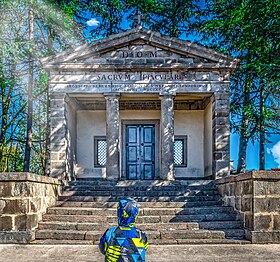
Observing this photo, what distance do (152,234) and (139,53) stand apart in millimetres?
6701

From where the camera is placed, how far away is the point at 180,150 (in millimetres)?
14414

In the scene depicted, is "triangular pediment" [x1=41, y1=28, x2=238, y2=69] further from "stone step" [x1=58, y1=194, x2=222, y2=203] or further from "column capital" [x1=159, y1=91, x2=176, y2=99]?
"stone step" [x1=58, y1=194, x2=222, y2=203]

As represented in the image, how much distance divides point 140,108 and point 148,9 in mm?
5933

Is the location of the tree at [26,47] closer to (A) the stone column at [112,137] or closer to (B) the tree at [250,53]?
(A) the stone column at [112,137]

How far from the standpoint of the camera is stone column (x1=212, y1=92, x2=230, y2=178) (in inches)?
460

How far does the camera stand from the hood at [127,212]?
3109 mm

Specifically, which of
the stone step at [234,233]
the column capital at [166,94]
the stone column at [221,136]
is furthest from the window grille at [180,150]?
the stone step at [234,233]

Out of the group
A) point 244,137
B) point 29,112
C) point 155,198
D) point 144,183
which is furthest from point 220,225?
point 29,112

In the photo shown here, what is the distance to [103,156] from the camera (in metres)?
14.4

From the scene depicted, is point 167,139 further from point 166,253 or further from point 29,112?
point 29,112

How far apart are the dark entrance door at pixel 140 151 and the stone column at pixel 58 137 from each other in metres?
3.19

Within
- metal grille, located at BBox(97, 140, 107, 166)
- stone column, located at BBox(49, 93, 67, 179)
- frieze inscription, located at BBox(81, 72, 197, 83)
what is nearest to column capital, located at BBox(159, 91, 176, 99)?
frieze inscription, located at BBox(81, 72, 197, 83)

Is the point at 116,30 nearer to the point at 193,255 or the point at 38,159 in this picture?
the point at 38,159

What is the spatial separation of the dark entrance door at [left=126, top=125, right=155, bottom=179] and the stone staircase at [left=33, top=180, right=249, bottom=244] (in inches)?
128
